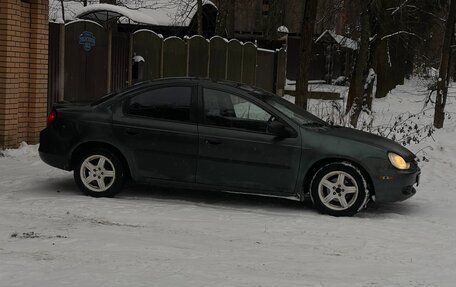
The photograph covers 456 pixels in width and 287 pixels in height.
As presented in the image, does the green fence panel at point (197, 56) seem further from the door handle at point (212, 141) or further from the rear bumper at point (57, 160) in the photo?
the door handle at point (212, 141)

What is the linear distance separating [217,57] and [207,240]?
12.2m

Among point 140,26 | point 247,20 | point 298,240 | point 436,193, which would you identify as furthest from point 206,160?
point 247,20

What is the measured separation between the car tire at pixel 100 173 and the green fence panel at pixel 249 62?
12.7 meters

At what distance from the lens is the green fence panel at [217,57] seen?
664 inches

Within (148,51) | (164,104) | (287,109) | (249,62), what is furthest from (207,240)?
(249,62)

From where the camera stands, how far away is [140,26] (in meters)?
24.8

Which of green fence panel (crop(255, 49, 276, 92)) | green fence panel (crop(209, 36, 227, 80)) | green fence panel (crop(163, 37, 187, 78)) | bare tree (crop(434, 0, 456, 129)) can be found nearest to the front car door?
green fence panel (crop(163, 37, 187, 78))

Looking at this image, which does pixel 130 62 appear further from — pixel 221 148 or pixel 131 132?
pixel 221 148

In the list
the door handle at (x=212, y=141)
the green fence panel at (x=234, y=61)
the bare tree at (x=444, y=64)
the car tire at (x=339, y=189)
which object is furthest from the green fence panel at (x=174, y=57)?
the car tire at (x=339, y=189)

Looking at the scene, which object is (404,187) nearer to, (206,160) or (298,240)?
(298,240)

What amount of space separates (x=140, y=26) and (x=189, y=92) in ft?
60.4

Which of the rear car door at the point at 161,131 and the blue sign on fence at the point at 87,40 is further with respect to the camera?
the blue sign on fence at the point at 87,40

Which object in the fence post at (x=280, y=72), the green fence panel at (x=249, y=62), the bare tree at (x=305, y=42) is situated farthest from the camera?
the fence post at (x=280, y=72)

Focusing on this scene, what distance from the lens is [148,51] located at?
44.7 feet
